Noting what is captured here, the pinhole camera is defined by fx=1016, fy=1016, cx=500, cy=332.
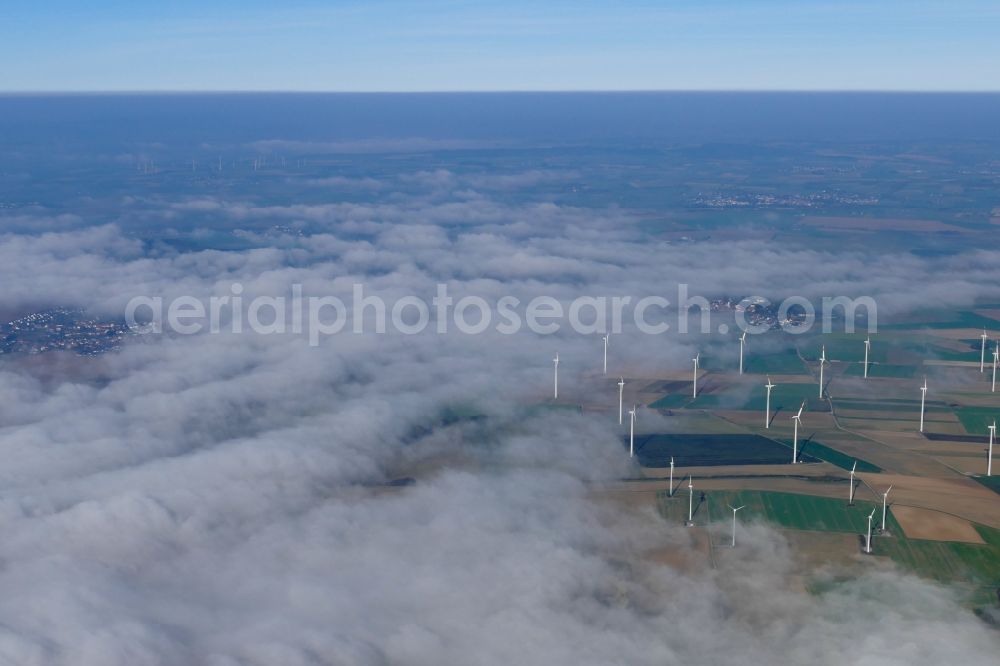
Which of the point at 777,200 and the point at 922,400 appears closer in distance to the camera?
the point at 922,400

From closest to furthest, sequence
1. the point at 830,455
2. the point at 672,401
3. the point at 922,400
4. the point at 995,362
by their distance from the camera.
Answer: the point at 830,455 < the point at 922,400 < the point at 672,401 < the point at 995,362

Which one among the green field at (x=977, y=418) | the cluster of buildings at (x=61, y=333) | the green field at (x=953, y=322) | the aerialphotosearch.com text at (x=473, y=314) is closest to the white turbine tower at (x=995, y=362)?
the green field at (x=977, y=418)

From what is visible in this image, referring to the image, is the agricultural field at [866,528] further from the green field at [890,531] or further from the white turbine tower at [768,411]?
A: the white turbine tower at [768,411]

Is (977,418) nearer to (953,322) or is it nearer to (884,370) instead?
(884,370)

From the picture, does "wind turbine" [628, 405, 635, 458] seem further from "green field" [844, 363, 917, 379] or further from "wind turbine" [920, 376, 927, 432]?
"green field" [844, 363, 917, 379]

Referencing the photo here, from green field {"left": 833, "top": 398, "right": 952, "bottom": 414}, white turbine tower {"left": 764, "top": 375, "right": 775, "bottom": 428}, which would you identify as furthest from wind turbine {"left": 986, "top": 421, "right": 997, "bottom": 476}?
white turbine tower {"left": 764, "top": 375, "right": 775, "bottom": 428}

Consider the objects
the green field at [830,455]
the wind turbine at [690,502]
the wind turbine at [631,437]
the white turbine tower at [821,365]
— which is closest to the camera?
the wind turbine at [690,502]

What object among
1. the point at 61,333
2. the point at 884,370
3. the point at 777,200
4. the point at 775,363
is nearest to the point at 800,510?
the point at 775,363

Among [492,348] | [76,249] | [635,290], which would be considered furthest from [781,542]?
[76,249]
